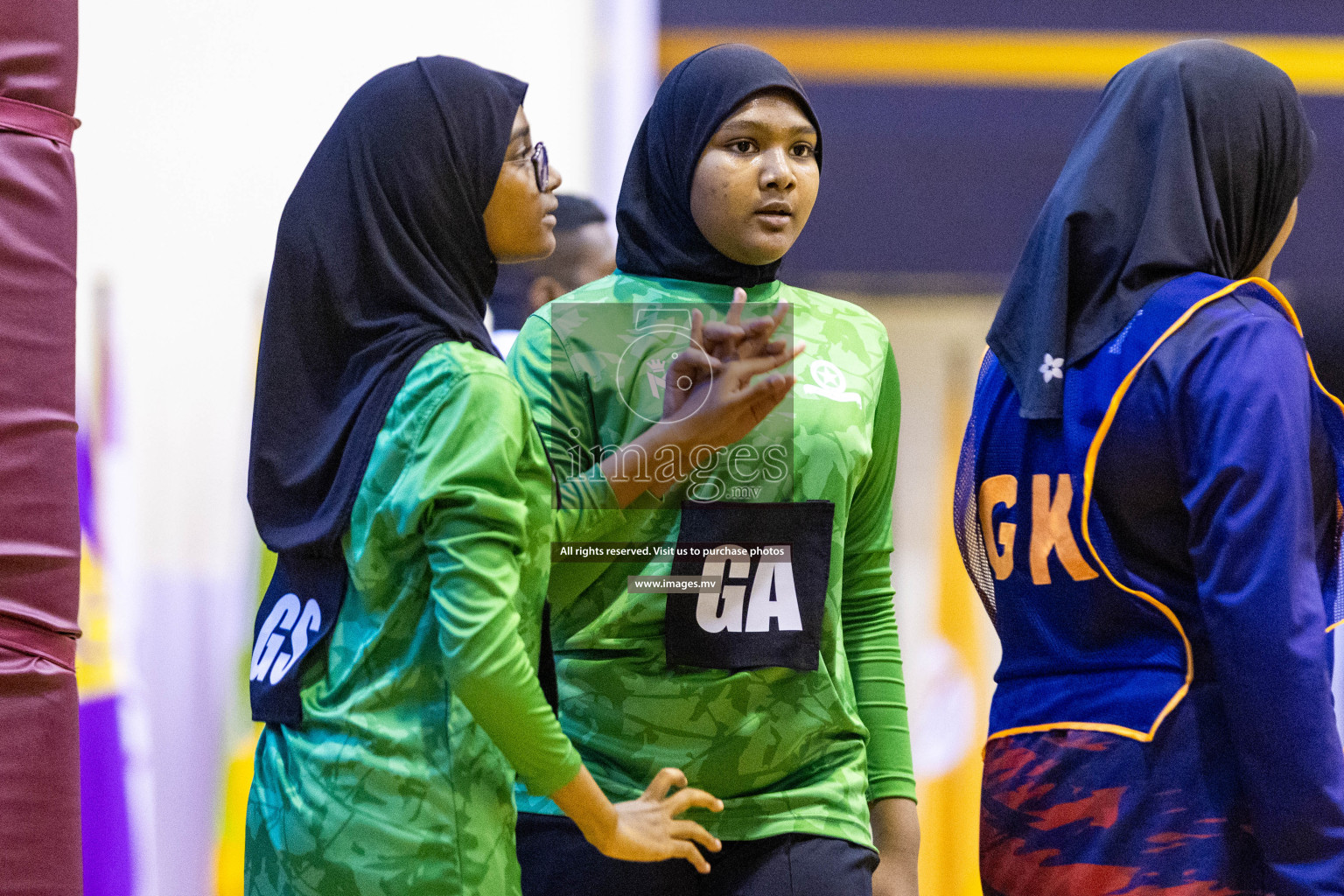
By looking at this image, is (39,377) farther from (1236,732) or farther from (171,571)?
(171,571)

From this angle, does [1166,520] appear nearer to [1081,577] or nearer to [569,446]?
[1081,577]

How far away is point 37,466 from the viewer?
1356 millimetres

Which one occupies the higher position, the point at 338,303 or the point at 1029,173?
the point at 1029,173

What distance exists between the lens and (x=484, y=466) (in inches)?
44.8

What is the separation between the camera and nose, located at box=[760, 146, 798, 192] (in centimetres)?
144

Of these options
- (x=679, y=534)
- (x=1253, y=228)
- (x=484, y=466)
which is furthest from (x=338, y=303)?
(x=1253, y=228)

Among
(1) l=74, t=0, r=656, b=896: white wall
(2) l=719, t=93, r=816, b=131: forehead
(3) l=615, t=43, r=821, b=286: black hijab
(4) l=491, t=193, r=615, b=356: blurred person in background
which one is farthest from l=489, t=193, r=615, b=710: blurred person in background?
(2) l=719, t=93, r=816, b=131: forehead

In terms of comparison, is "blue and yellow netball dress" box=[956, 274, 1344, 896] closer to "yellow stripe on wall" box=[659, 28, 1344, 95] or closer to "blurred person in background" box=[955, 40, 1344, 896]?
"blurred person in background" box=[955, 40, 1344, 896]

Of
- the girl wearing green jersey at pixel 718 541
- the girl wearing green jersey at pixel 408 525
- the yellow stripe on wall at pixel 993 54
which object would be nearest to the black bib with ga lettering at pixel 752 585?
the girl wearing green jersey at pixel 718 541

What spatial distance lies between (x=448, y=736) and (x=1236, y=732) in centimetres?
72

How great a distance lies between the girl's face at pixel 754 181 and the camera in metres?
1.45

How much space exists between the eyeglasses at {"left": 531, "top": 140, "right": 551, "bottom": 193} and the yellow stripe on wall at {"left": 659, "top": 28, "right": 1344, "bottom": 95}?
2606 millimetres

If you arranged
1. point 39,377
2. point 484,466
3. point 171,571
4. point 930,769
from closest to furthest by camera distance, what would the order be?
point 484,466, point 39,377, point 171,571, point 930,769

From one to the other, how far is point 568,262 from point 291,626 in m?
1.43
